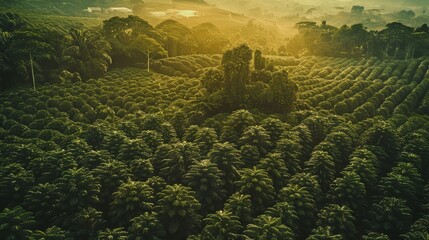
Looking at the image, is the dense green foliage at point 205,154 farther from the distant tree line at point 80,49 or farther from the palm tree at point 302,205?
the distant tree line at point 80,49

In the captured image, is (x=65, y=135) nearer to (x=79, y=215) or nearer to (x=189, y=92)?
(x=79, y=215)

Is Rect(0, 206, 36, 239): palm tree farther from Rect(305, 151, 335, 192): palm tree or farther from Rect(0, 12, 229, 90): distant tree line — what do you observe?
Rect(0, 12, 229, 90): distant tree line

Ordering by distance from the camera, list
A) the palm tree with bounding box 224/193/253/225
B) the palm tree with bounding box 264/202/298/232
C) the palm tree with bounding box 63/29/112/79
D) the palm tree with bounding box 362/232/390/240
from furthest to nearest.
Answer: the palm tree with bounding box 63/29/112/79
the palm tree with bounding box 224/193/253/225
the palm tree with bounding box 264/202/298/232
the palm tree with bounding box 362/232/390/240

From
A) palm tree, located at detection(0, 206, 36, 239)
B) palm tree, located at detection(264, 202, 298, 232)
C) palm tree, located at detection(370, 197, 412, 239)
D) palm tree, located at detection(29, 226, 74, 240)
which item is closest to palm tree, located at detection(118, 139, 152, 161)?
palm tree, located at detection(0, 206, 36, 239)

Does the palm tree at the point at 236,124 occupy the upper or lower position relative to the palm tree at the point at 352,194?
upper

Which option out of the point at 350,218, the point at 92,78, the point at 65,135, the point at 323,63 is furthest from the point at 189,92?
the point at 323,63

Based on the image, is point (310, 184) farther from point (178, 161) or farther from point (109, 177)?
point (109, 177)

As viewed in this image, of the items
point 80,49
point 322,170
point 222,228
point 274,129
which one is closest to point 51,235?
point 222,228

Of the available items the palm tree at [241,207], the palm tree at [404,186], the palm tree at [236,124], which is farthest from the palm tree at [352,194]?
the palm tree at [236,124]
